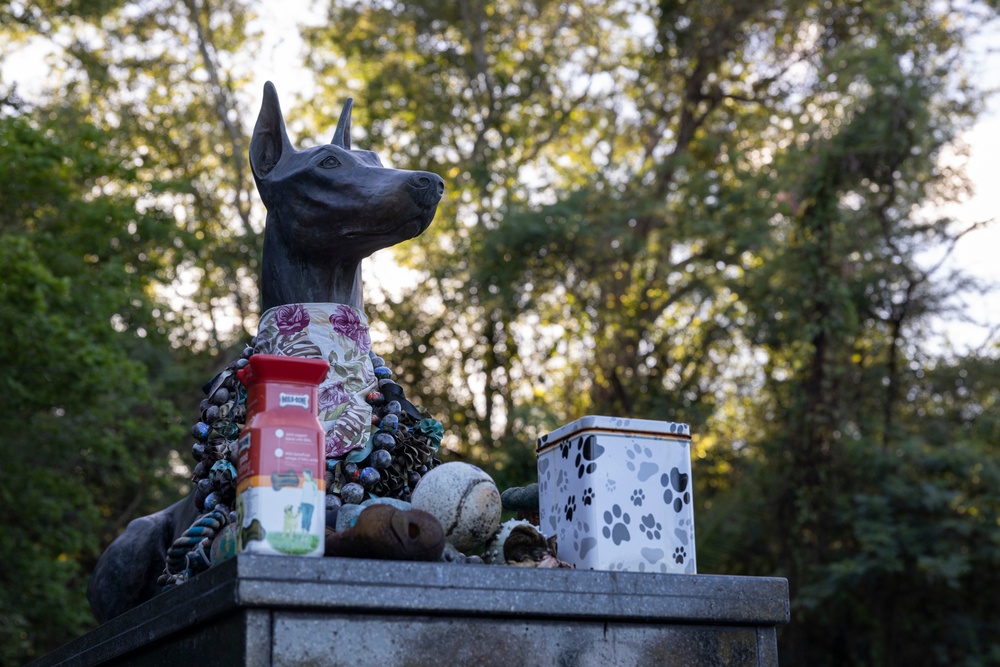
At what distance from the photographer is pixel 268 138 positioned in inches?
172

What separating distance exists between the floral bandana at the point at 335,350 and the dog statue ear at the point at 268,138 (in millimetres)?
569

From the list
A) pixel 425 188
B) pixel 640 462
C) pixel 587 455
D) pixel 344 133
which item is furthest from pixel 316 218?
pixel 640 462

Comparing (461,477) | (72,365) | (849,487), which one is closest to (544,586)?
(461,477)

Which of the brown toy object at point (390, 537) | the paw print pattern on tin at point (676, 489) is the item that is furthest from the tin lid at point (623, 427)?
the brown toy object at point (390, 537)

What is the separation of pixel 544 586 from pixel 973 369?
13.4 m

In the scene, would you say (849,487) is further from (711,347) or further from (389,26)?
(389,26)

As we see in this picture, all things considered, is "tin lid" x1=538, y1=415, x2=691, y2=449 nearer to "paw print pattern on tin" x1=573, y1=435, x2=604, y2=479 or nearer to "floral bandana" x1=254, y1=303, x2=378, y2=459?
"paw print pattern on tin" x1=573, y1=435, x2=604, y2=479

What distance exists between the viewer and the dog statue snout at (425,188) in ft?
13.5

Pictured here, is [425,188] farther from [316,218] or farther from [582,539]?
[582,539]

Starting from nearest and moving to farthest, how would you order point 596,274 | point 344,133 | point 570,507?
point 570,507 < point 344,133 < point 596,274

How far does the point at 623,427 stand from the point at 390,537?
2.78ft

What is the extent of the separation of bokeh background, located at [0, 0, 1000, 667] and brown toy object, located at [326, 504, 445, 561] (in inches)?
348

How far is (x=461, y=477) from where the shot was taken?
336 centimetres

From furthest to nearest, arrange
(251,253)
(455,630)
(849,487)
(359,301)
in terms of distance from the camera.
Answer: (251,253), (849,487), (359,301), (455,630)
